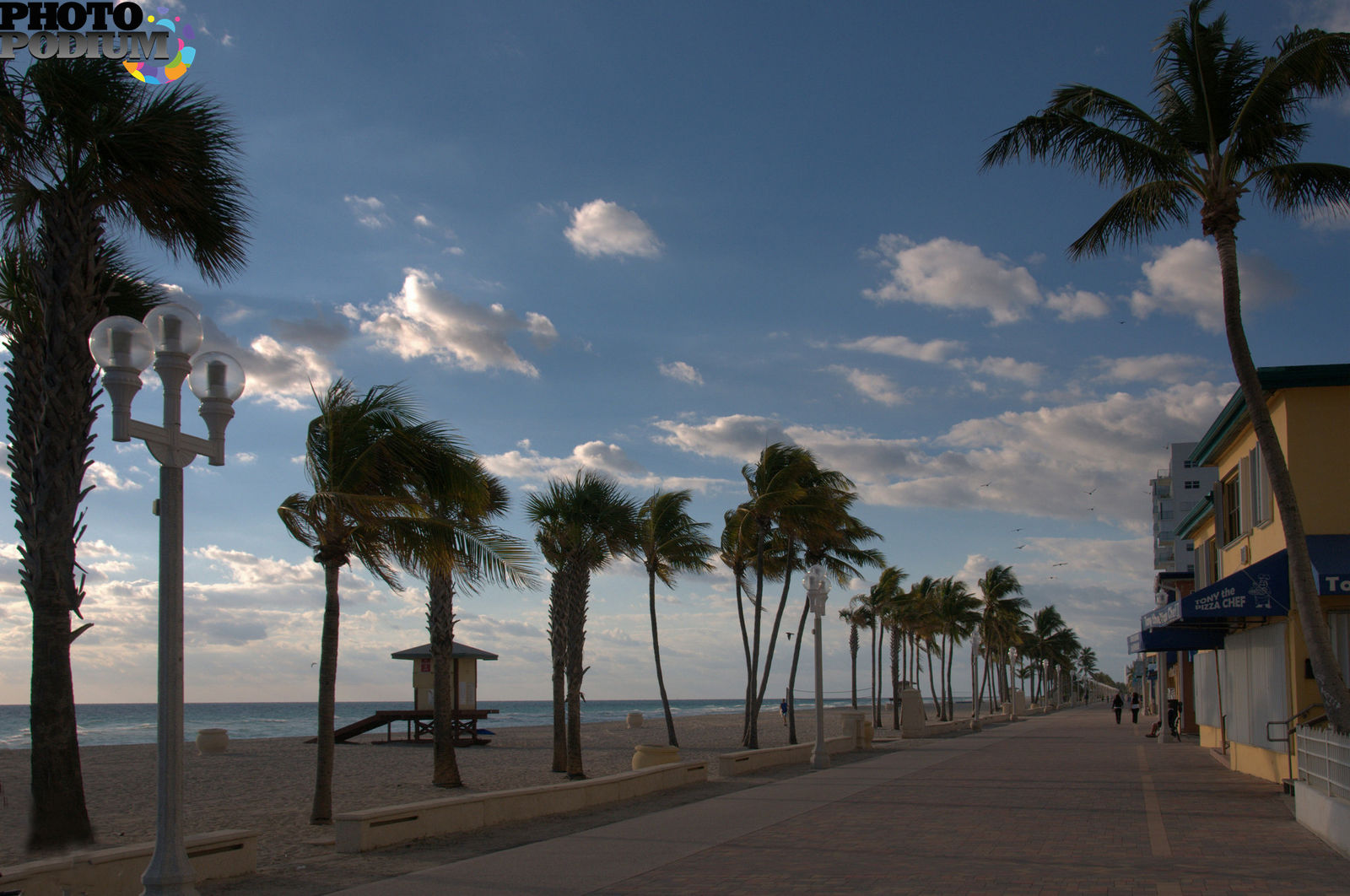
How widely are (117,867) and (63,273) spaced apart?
22.7 feet

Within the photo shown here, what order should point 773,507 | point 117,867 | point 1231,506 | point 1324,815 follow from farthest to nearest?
point 773,507 → point 1231,506 → point 1324,815 → point 117,867

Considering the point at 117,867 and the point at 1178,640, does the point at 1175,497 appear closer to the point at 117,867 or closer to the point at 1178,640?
the point at 1178,640

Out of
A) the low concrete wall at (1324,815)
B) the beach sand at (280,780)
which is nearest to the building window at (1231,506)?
the low concrete wall at (1324,815)

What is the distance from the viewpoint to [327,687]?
1402 cm

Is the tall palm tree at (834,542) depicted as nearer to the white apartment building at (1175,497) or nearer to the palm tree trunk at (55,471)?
the palm tree trunk at (55,471)

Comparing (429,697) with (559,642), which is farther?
(429,697)

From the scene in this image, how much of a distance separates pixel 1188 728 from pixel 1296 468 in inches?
961

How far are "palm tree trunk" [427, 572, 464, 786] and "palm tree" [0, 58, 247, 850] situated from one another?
8059 millimetres

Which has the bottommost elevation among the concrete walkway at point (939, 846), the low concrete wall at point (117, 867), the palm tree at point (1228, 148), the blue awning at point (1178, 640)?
the concrete walkway at point (939, 846)

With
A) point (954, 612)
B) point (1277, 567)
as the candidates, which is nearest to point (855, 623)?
point (954, 612)

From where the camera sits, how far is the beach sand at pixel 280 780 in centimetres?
1395

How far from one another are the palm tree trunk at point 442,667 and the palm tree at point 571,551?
10.3ft

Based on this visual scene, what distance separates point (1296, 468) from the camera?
1585 cm

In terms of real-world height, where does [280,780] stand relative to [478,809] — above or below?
below
